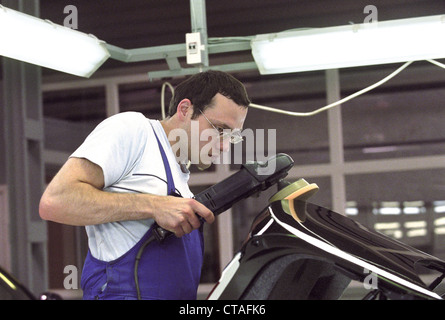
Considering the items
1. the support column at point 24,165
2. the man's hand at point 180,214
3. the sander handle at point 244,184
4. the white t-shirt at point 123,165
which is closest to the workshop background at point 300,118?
the support column at point 24,165

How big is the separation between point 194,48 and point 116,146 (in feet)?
3.18

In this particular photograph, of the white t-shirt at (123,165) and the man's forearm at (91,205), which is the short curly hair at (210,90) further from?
the man's forearm at (91,205)

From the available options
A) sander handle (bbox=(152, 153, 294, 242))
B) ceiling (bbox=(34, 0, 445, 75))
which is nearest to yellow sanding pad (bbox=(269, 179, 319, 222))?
sander handle (bbox=(152, 153, 294, 242))

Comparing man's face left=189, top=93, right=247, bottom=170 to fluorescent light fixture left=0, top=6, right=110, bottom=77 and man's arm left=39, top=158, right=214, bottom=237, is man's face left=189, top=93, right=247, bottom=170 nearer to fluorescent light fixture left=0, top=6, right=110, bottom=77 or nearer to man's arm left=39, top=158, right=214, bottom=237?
man's arm left=39, top=158, right=214, bottom=237

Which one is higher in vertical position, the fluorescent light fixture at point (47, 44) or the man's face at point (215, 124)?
the fluorescent light fixture at point (47, 44)

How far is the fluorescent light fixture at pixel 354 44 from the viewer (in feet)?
6.83

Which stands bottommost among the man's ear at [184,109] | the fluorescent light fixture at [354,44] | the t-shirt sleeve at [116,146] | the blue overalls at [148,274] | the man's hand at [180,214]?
the blue overalls at [148,274]

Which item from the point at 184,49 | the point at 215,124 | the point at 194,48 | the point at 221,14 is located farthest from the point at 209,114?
the point at 221,14

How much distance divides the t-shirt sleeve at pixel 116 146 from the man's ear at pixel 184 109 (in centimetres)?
19

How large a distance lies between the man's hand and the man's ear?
402 mm

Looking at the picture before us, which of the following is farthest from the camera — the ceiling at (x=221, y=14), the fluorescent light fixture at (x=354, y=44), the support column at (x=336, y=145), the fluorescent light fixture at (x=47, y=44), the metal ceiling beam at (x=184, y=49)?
the support column at (x=336, y=145)

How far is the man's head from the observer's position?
1.54m
